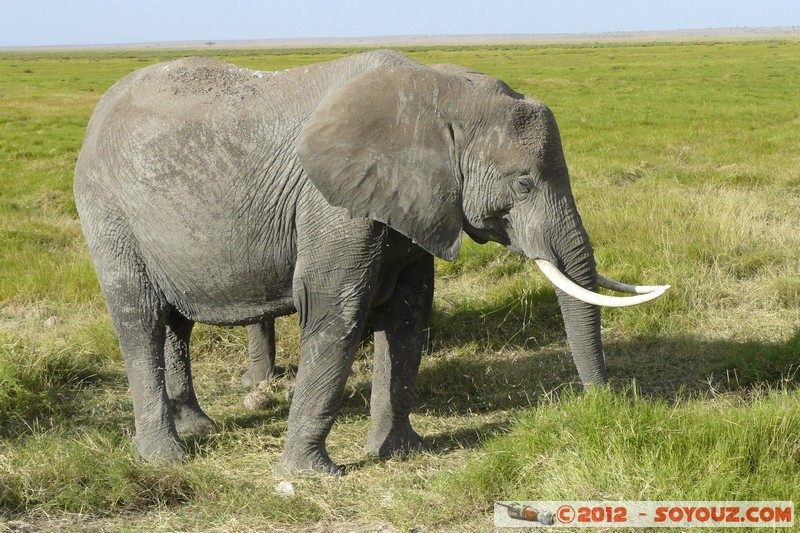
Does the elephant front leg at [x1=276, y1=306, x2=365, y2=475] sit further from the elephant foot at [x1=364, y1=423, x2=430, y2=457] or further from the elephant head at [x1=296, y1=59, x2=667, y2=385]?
the elephant head at [x1=296, y1=59, x2=667, y2=385]

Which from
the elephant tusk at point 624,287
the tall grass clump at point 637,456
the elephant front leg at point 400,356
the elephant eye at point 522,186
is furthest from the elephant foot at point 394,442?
the elephant eye at point 522,186

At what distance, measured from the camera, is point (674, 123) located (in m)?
19.9

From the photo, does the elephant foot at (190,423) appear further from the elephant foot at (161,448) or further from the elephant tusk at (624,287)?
the elephant tusk at (624,287)

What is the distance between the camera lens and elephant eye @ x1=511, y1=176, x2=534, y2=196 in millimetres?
3926

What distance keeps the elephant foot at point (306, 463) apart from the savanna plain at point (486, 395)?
9 centimetres

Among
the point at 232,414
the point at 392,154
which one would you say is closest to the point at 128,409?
the point at 232,414

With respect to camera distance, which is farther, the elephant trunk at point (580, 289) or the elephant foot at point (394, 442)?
the elephant foot at point (394, 442)

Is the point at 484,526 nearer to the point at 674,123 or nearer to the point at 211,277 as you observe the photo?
the point at 211,277

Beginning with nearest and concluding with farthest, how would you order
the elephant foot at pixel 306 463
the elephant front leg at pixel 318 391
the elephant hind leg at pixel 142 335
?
1. the elephant front leg at pixel 318 391
2. the elephant foot at pixel 306 463
3. the elephant hind leg at pixel 142 335

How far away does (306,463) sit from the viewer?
4402mm

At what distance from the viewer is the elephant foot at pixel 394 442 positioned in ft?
15.6

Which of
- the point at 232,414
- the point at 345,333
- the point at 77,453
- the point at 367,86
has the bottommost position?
the point at 232,414

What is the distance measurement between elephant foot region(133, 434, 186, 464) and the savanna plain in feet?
0.39

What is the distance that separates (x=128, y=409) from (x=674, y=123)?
17.0 meters
